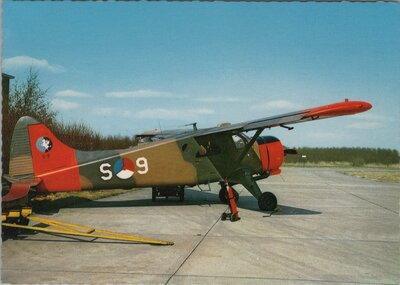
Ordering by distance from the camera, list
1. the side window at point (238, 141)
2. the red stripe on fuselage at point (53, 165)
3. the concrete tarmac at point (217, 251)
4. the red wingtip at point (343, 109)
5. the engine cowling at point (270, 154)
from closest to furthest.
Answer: the concrete tarmac at point (217, 251) < the red wingtip at point (343, 109) < the red stripe on fuselage at point (53, 165) < the side window at point (238, 141) < the engine cowling at point (270, 154)

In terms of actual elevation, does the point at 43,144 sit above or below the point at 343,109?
below

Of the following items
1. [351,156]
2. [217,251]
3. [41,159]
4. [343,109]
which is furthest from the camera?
[351,156]

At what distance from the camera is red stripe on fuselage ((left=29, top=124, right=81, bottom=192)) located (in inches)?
386

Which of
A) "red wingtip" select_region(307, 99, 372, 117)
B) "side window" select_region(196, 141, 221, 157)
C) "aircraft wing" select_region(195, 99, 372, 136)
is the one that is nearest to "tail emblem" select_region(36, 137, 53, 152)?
"side window" select_region(196, 141, 221, 157)

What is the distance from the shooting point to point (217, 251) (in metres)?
6.57

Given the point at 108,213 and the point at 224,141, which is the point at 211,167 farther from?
the point at 108,213

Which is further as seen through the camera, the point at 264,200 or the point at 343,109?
the point at 264,200

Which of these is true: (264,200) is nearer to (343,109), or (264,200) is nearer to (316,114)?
(316,114)

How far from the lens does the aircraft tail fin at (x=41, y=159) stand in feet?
31.8

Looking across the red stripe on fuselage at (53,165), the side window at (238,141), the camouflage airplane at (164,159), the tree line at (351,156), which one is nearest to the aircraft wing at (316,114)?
the camouflage airplane at (164,159)

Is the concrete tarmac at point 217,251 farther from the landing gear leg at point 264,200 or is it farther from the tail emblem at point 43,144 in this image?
the tail emblem at point 43,144

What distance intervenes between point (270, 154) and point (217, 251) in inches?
236

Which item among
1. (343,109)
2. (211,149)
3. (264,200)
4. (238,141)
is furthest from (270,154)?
(343,109)

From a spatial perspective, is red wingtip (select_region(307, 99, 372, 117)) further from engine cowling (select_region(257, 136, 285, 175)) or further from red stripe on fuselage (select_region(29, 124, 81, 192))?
red stripe on fuselage (select_region(29, 124, 81, 192))
